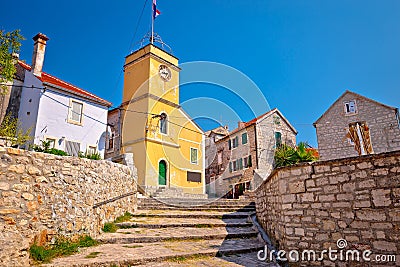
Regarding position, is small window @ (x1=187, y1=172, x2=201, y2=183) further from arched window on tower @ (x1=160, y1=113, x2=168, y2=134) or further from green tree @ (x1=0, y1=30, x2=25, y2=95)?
green tree @ (x1=0, y1=30, x2=25, y2=95)

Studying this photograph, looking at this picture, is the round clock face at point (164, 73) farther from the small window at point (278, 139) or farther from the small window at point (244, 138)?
the small window at point (278, 139)

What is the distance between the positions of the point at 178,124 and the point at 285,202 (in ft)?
50.2

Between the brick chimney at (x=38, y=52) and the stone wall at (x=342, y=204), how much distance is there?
1440 centimetres

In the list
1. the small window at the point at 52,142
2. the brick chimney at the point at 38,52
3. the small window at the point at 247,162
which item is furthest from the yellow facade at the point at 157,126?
the brick chimney at the point at 38,52

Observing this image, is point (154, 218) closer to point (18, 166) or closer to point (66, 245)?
point (66, 245)

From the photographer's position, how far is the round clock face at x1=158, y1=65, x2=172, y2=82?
19.1 m

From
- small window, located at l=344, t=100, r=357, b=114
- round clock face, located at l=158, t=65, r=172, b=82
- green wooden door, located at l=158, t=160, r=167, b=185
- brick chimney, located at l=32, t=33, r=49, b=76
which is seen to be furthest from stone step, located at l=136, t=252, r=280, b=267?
small window, located at l=344, t=100, r=357, b=114

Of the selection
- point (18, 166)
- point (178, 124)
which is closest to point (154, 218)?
point (18, 166)

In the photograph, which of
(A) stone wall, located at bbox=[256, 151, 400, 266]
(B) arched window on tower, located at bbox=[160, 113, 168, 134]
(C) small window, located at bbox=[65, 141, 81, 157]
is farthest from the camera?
(B) arched window on tower, located at bbox=[160, 113, 168, 134]

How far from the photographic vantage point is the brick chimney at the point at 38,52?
1420 centimetres

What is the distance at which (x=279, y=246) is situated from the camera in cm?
549

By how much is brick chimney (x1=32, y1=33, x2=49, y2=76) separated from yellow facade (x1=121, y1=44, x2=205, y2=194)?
5.99 metres

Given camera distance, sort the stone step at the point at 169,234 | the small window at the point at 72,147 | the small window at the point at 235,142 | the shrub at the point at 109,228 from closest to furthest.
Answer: the stone step at the point at 169,234 → the shrub at the point at 109,228 → the small window at the point at 72,147 → the small window at the point at 235,142

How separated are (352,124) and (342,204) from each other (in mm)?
15363
